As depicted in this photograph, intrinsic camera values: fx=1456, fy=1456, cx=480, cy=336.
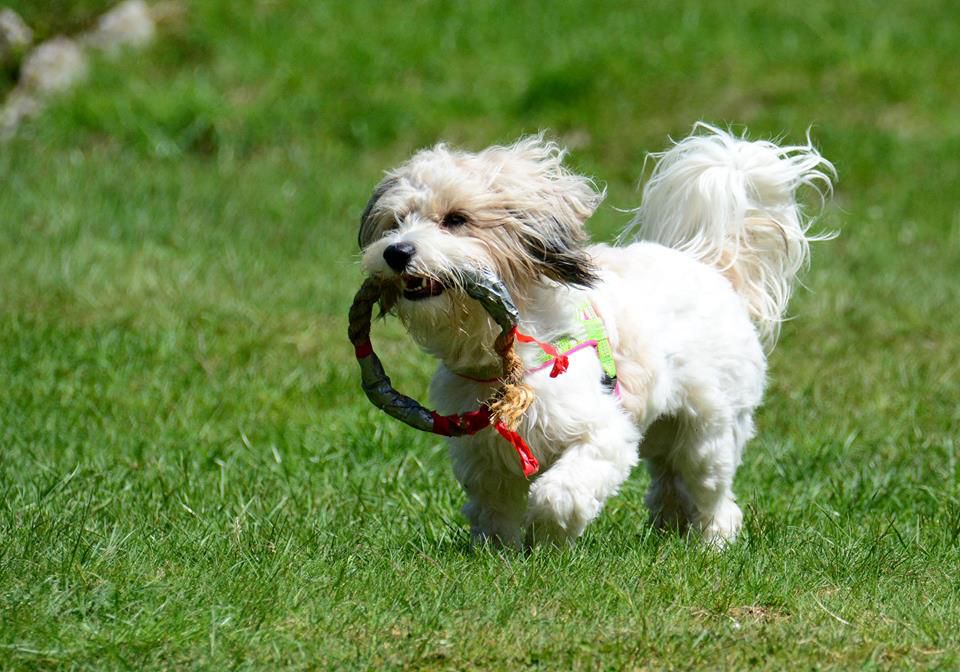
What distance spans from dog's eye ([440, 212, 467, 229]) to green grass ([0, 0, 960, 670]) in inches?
41.8

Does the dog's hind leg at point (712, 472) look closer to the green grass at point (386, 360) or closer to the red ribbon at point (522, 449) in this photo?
the green grass at point (386, 360)

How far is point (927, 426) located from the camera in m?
6.89

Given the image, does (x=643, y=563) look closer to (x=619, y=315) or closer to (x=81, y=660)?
(x=619, y=315)

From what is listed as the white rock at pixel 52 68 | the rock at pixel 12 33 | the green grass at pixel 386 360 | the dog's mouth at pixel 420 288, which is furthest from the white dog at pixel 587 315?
the rock at pixel 12 33

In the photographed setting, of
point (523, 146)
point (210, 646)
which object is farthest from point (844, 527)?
point (210, 646)

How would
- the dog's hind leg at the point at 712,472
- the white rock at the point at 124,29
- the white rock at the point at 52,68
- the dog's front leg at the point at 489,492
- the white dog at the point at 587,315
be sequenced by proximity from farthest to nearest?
the white rock at the point at 124,29 < the white rock at the point at 52,68 < the dog's hind leg at the point at 712,472 < the dog's front leg at the point at 489,492 < the white dog at the point at 587,315

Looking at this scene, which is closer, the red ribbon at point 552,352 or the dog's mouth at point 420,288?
the dog's mouth at point 420,288

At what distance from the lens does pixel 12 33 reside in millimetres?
13211

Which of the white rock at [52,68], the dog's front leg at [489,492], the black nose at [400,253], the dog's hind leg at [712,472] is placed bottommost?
the white rock at [52,68]

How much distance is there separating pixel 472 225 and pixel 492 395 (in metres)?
0.57

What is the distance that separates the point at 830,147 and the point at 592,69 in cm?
244

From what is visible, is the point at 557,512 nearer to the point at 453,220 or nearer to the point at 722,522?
the point at 453,220

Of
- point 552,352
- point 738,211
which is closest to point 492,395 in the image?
point 552,352

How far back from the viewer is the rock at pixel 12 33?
43.3 ft
